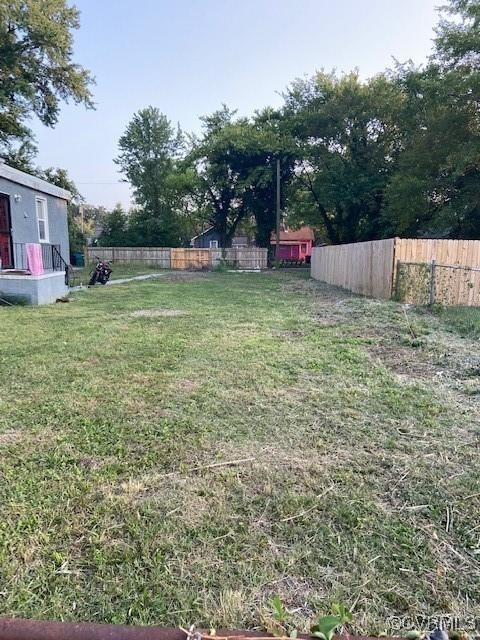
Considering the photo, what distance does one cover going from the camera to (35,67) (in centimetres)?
1805

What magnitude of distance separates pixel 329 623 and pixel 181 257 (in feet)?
79.4

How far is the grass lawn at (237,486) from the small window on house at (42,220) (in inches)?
335

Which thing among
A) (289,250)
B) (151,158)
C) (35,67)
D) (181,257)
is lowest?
(181,257)

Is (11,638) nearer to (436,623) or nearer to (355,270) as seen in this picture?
(436,623)

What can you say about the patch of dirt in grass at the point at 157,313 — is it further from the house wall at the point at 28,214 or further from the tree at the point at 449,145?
the tree at the point at 449,145

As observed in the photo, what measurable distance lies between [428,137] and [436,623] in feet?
62.5

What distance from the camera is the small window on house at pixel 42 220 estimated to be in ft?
38.3

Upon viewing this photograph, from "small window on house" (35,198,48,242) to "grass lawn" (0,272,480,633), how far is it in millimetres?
8509

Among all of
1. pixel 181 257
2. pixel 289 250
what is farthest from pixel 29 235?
pixel 289 250

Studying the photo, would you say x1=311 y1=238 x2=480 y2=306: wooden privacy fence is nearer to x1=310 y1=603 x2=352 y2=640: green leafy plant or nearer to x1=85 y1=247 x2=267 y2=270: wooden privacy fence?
x1=310 y1=603 x2=352 y2=640: green leafy plant

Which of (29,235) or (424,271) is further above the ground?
(29,235)

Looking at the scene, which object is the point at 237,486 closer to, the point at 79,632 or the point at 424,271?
the point at 79,632

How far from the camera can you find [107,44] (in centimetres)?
1340

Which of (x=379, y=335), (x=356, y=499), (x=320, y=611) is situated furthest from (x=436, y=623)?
(x=379, y=335)
